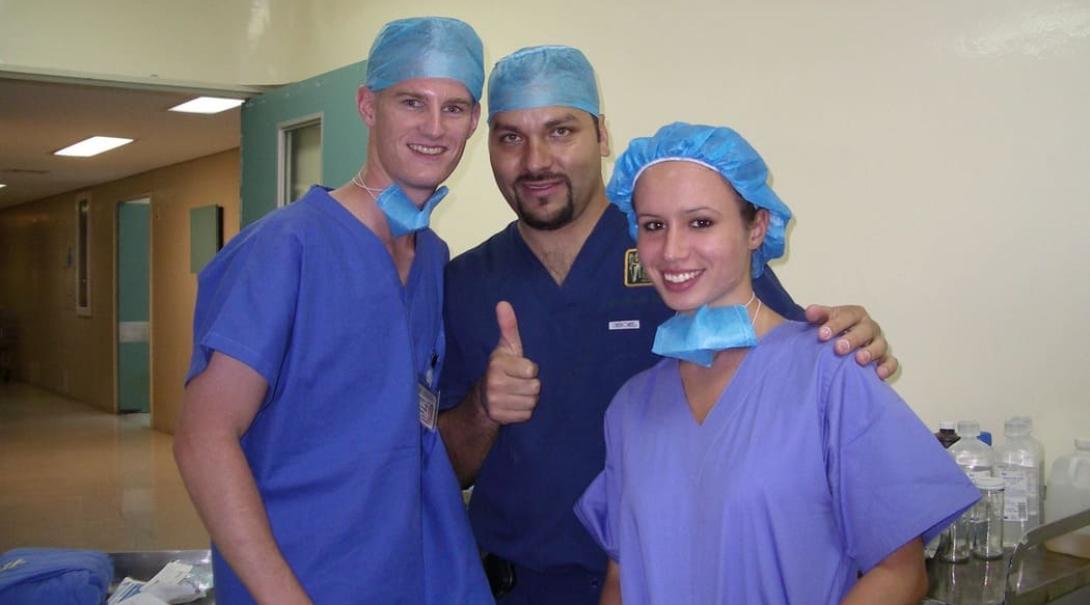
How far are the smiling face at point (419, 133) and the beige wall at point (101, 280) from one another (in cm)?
588

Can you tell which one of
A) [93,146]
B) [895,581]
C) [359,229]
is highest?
[93,146]

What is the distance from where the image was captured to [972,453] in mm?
1984

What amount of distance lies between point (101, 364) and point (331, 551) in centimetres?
936

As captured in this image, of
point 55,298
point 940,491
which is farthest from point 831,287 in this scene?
point 55,298

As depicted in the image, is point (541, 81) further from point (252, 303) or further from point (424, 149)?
point (252, 303)

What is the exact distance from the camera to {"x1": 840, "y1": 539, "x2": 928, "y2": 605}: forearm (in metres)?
1.18

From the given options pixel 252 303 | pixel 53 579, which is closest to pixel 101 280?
pixel 53 579

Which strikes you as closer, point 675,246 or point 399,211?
point 675,246

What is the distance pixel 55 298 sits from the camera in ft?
37.6

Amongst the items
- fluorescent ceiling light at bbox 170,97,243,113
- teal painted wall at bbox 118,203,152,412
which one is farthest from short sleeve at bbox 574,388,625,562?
teal painted wall at bbox 118,203,152,412

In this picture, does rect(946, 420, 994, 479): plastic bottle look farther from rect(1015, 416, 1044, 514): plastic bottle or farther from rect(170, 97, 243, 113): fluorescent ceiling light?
rect(170, 97, 243, 113): fluorescent ceiling light

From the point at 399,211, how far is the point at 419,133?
0.12 meters

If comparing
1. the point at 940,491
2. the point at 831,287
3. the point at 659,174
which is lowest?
the point at 940,491

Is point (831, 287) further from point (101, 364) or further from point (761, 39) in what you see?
point (101, 364)
